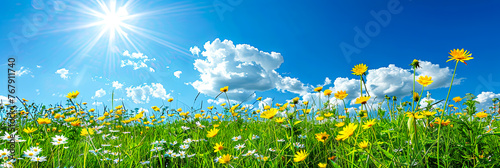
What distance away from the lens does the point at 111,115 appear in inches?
195

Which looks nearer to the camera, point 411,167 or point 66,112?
point 411,167

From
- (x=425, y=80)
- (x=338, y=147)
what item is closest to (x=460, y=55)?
(x=425, y=80)

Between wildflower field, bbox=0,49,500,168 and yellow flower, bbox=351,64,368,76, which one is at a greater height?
yellow flower, bbox=351,64,368,76

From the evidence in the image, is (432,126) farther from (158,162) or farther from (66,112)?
(66,112)

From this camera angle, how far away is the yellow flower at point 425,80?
1.79m

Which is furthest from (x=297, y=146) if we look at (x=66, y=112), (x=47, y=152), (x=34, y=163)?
(x=66, y=112)

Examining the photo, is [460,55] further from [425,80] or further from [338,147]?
[338,147]

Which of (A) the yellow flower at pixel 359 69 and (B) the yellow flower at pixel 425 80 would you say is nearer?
(B) the yellow flower at pixel 425 80

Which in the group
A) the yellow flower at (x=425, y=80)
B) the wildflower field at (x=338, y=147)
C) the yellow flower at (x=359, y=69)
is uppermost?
the yellow flower at (x=359, y=69)

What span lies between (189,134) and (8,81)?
7.49 ft

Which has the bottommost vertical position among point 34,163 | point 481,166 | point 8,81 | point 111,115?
point 481,166

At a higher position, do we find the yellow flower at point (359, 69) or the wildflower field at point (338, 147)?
the yellow flower at point (359, 69)

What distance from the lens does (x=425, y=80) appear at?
1.85m

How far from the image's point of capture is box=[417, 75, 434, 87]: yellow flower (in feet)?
5.88
